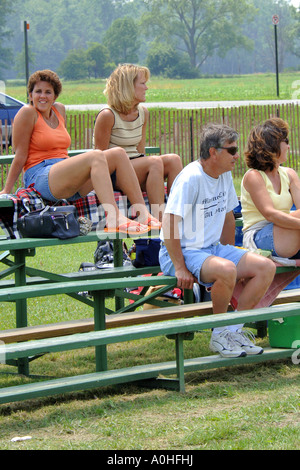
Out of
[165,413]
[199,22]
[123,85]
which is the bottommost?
[165,413]

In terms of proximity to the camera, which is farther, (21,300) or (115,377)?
(21,300)

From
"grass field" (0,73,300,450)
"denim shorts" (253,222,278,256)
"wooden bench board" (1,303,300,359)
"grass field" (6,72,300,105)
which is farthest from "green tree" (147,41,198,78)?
"wooden bench board" (1,303,300,359)

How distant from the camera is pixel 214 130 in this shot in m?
4.65

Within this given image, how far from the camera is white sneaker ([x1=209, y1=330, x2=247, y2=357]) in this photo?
4.53 m

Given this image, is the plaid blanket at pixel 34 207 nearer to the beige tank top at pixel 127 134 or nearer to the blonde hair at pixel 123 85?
the beige tank top at pixel 127 134

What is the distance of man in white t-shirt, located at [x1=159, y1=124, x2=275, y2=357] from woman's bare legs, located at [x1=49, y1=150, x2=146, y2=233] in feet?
1.67

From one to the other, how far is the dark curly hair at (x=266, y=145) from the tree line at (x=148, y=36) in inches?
2527

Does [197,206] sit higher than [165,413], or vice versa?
[197,206]

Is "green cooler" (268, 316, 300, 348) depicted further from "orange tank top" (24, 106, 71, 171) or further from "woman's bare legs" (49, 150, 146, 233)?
"orange tank top" (24, 106, 71, 171)

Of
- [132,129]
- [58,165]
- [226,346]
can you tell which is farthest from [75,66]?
[226,346]

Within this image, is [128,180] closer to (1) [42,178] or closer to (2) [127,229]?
(2) [127,229]

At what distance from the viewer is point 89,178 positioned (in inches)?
206

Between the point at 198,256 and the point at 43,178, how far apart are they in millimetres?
1329
